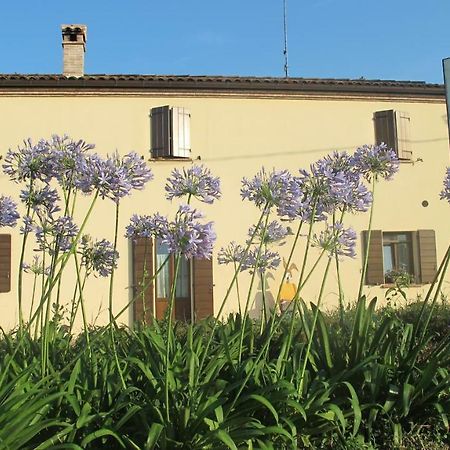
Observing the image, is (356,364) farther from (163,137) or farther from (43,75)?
(43,75)

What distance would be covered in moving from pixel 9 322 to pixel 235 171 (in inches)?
226

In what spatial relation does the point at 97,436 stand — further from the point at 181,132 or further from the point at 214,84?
the point at 214,84

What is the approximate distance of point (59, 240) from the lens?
13.4 ft

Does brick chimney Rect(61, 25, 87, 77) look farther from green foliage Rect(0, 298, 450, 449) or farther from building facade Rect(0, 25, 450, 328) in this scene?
green foliage Rect(0, 298, 450, 449)

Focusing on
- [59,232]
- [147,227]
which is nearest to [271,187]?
[147,227]

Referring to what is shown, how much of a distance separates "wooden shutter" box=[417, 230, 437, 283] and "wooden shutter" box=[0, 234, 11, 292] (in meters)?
9.05

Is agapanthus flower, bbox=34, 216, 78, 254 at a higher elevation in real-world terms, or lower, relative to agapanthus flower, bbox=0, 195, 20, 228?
lower

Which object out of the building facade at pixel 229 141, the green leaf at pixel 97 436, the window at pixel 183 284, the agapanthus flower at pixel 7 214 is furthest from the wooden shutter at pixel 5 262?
the green leaf at pixel 97 436

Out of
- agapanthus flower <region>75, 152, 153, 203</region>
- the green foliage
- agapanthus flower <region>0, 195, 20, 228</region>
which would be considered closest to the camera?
the green foliage

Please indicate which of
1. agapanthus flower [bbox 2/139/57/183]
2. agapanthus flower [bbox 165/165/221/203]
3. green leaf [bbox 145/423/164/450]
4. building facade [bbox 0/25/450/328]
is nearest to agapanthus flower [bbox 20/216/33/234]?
agapanthus flower [bbox 2/139/57/183]

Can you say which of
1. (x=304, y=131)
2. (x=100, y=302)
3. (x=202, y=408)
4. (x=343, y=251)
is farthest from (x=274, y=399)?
(x=304, y=131)

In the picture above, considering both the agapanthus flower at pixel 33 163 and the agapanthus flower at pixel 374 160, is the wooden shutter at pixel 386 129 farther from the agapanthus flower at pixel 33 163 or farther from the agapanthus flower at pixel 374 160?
the agapanthus flower at pixel 33 163

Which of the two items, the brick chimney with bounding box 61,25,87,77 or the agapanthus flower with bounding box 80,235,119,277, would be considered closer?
the agapanthus flower with bounding box 80,235,119,277

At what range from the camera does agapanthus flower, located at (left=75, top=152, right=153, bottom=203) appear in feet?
12.2
